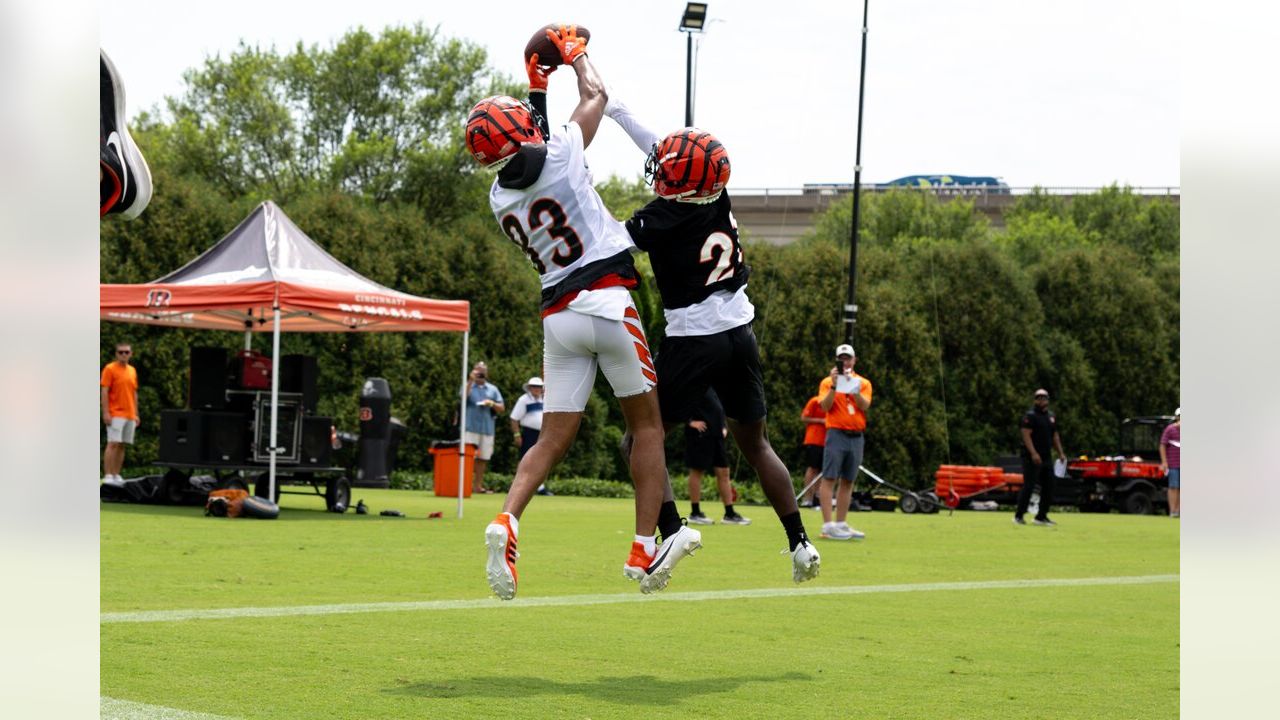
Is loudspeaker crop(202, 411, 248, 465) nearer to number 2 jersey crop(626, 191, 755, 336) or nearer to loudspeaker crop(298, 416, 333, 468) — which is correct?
loudspeaker crop(298, 416, 333, 468)

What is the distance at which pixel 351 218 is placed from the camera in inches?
1358

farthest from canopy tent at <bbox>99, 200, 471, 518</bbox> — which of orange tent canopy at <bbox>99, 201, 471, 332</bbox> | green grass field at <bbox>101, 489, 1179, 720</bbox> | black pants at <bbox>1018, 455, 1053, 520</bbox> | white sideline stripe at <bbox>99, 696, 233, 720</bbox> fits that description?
white sideline stripe at <bbox>99, 696, 233, 720</bbox>

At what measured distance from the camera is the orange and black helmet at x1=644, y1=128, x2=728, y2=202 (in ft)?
21.6

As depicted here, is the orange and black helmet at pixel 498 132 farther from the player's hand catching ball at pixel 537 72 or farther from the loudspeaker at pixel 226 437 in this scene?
the loudspeaker at pixel 226 437

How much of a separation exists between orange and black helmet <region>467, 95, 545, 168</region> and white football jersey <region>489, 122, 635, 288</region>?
13cm

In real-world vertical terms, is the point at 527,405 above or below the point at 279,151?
below

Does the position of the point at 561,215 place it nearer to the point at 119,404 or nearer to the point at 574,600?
the point at 574,600

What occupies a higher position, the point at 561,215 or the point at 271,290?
the point at 271,290

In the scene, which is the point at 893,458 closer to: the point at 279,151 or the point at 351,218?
the point at 351,218

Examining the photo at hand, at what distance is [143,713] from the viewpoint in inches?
211

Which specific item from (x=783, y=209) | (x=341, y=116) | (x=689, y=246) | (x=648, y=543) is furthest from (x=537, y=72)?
(x=783, y=209)

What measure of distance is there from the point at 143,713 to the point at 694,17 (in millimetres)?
22277

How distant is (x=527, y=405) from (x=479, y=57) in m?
27.5
